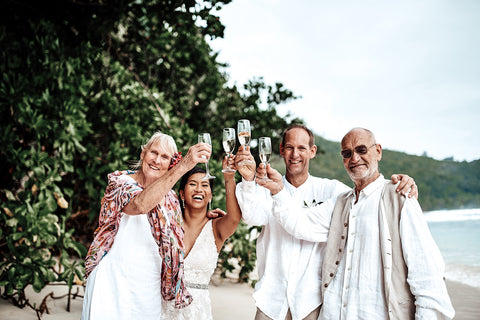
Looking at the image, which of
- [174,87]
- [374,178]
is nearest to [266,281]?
[374,178]

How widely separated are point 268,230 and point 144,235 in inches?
38.7

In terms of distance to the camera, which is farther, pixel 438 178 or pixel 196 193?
pixel 438 178

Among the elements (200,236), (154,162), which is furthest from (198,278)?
(154,162)

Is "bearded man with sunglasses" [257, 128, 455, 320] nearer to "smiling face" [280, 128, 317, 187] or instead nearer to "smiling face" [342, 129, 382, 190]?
"smiling face" [342, 129, 382, 190]

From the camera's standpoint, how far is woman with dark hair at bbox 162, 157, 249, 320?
2.75 metres

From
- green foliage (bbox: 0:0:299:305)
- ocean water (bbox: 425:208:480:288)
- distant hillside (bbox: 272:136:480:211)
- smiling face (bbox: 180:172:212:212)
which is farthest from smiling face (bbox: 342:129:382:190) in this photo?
distant hillside (bbox: 272:136:480:211)

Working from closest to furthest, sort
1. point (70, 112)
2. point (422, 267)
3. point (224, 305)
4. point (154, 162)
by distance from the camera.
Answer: point (422, 267) < point (154, 162) < point (70, 112) < point (224, 305)

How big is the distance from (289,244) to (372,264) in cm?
65

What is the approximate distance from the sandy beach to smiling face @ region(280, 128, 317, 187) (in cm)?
324

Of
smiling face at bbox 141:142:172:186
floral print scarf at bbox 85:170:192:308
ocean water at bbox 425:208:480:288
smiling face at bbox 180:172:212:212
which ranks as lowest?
ocean water at bbox 425:208:480:288

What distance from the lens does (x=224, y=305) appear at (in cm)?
563

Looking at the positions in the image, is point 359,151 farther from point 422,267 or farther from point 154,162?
point 154,162

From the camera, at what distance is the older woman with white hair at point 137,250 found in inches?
89.4

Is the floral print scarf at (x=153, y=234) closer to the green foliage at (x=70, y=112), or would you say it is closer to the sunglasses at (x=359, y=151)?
the sunglasses at (x=359, y=151)
